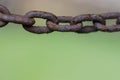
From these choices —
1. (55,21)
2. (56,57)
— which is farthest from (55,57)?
(55,21)

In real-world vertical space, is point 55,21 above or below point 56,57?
above

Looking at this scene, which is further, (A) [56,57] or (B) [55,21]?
(A) [56,57]

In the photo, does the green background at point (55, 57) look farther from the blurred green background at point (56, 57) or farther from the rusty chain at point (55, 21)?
the rusty chain at point (55, 21)

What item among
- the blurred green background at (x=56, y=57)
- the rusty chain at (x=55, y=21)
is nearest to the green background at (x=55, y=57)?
the blurred green background at (x=56, y=57)

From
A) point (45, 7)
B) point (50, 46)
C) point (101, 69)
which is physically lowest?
point (101, 69)

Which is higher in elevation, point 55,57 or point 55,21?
point 55,21

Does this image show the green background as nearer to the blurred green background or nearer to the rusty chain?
the blurred green background

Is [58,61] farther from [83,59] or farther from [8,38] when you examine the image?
[8,38]

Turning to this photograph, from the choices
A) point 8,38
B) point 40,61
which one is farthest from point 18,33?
point 40,61

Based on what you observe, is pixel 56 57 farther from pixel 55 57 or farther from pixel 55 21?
pixel 55 21
